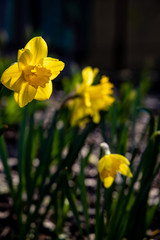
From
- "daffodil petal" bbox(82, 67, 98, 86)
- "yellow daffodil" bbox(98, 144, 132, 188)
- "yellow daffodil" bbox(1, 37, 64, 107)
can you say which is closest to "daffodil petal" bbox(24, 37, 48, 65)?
"yellow daffodil" bbox(1, 37, 64, 107)

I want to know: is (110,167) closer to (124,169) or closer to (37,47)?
(124,169)

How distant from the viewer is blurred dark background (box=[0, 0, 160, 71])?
626 centimetres

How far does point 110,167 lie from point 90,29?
7760 mm

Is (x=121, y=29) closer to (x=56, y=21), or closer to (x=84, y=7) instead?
(x=56, y=21)

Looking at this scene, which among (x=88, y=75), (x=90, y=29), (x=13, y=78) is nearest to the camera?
(x=13, y=78)

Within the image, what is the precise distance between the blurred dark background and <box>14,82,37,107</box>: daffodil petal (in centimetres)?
459

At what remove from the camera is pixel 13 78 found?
710 mm

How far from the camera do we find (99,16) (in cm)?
841

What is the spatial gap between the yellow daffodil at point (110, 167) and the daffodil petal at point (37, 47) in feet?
0.87

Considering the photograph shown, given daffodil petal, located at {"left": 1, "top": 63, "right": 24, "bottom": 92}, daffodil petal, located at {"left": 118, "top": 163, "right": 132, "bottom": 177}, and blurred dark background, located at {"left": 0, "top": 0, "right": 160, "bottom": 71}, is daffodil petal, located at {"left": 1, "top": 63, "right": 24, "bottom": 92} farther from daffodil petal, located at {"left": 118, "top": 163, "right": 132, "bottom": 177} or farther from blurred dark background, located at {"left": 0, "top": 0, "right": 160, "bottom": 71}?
blurred dark background, located at {"left": 0, "top": 0, "right": 160, "bottom": 71}

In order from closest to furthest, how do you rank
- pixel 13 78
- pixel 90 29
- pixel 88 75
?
pixel 13 78 → pixel 88 75 → pixel 90 29

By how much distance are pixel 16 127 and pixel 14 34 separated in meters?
4.42

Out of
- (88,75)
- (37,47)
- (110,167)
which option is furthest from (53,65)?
(88,75)

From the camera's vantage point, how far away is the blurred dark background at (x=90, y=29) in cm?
626
